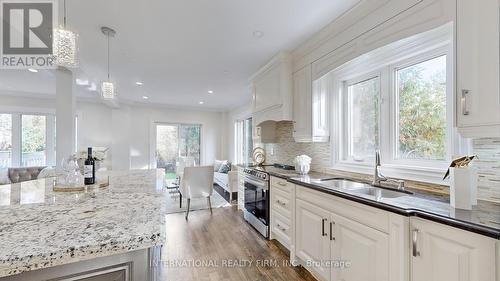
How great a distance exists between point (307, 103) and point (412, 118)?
3.68ft

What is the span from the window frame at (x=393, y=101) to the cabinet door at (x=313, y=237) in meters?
0.75

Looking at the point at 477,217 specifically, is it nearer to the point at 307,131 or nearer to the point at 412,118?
the point at 412,118

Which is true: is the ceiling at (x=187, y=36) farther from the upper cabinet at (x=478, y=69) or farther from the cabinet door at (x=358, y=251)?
the cabinet door at (x=358, y=251)

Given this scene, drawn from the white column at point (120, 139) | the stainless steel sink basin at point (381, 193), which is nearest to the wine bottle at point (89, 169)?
the stainless steel sink basin at point (381, 193)

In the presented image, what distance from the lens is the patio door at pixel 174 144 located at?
6852 millimetres

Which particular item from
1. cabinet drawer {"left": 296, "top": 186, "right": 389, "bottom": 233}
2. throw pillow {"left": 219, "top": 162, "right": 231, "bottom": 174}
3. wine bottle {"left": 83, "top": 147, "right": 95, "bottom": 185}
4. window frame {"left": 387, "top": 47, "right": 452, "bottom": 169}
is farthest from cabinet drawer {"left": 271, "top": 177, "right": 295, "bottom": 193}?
throw pillow {"left": 219, "top": 162, "right": 231, "bottom": 174}

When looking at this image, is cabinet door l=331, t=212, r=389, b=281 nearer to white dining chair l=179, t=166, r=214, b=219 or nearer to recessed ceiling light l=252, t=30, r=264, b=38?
recessed ceiling light l=252, t=30, r=264, b=38

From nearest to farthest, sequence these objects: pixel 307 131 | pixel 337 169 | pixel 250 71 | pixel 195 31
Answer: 1. pixel 195 31
2. pixel 337 169
3. pixel 307 131
4. pixel 250 71

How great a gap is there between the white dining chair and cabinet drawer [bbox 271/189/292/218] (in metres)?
1.57

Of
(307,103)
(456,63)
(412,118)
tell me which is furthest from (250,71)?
(456,63)

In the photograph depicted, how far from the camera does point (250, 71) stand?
3641 mm

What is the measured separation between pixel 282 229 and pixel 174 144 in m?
5.39

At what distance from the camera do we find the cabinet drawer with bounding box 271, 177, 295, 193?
2.42 meters

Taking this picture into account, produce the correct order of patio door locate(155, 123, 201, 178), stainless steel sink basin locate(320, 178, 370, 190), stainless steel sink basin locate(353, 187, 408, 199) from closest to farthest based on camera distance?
stainless steel sink basin locate(353, 187, 408, 199) → stainless steel sink basin locate(320, 178, 370, 190) → patio door locate(155, 123, 201, 178)
